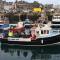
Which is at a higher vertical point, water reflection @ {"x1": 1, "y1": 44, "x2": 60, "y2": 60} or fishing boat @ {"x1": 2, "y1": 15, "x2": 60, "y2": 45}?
fishing boat @ {"x1": 2, "y1": 15, "x2": 60, "y2": 45}

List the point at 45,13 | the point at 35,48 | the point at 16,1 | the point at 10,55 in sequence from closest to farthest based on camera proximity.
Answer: the point at 10,55, the point at 35,48, the point at 45,13, the point at 16,1

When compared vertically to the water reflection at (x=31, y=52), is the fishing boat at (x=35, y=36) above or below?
above

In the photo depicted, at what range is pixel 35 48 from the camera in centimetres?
1493

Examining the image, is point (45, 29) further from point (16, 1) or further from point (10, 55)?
point (16, 1)

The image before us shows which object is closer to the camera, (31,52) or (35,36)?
(31,52)

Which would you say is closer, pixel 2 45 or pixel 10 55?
pixel 10 55

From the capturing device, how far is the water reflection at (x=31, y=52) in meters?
12.7

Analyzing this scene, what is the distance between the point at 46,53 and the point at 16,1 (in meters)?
19.7

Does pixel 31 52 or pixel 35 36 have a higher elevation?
pixel 35 36

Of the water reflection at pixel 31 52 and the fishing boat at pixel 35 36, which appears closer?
the water reflection at pixel 31 52

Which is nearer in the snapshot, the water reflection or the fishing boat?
the water reflection

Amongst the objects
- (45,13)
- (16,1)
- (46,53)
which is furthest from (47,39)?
(16,1)

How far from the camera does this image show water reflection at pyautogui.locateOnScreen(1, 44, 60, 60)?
41.8 feet

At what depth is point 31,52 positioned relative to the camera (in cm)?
1391
